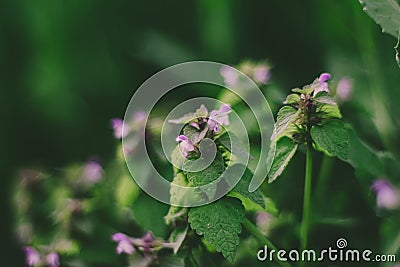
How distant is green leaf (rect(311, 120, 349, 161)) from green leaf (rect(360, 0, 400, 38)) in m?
0.17

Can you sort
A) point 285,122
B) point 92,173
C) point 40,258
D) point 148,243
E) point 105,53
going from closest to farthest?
point 285,122 < point 148,243 < point 40,258 < point 92,173 < point 105,53

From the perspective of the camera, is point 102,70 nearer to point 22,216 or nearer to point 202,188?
point 22,216

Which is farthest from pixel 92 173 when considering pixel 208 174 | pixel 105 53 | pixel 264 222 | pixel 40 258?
pixel 105 53

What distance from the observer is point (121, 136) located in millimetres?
847

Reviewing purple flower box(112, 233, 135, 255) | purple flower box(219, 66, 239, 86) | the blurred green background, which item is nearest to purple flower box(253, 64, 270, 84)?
purple flower box(219, 66, 239, 86)

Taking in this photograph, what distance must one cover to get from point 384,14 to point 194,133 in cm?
27

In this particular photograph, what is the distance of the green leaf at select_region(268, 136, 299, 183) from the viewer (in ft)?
2.24

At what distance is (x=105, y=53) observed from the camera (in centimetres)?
171

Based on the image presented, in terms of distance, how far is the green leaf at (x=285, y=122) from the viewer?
0.67 m

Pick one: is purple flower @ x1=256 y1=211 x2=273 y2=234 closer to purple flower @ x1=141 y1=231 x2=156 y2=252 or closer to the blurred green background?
purple flower @ x1=141 y1=231 x2=156 y2=252

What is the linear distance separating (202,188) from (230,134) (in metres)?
0.06

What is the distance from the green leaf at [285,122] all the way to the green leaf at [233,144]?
0.10 feet

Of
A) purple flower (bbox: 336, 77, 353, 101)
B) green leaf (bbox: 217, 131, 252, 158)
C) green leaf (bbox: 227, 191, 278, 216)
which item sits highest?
purple flower (bbox: 336, 77, 353, 101)

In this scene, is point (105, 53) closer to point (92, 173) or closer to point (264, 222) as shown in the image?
point (92, 173)
